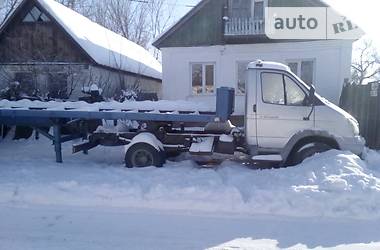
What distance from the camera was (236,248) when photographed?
4859 mm

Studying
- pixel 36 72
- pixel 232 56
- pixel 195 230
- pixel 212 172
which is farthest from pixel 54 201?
pixel 36 72

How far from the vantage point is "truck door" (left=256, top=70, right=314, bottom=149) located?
8328 millimetres

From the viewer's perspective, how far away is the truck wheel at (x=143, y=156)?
8688 millimetres

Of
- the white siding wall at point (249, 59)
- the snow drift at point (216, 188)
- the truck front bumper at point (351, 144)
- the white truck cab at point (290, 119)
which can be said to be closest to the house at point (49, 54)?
the white siding wall at point (249, 59)

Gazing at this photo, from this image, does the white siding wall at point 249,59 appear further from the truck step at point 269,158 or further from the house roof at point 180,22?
the truck step at point 269,158

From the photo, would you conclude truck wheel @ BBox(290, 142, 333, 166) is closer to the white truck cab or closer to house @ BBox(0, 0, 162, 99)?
the white truck cab

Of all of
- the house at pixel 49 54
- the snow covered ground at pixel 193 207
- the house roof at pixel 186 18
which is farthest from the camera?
the house at pixel 49 54

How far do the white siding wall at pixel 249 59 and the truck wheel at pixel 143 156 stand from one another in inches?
315

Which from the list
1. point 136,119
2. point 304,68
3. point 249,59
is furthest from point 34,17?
point 136,119

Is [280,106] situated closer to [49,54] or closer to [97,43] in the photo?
[49,54]

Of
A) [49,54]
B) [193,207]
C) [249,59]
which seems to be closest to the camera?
[193,207]

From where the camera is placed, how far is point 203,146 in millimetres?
8766

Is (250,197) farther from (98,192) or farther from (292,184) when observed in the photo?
(98,192)

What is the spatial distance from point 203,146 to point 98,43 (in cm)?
1572
